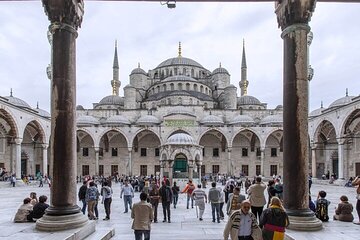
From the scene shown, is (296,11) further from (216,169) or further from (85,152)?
(85,152)

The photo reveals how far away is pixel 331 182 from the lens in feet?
88.6

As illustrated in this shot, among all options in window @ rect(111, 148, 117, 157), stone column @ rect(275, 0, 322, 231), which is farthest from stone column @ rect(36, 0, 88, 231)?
window @ rect(111, 148, 117, 157)

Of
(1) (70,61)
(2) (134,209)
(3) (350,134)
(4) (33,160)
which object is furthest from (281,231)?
(4) (33,160)

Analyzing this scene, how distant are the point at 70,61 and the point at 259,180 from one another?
4395 millimetres

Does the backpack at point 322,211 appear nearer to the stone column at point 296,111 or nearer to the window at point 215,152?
the stone column at point 296,111

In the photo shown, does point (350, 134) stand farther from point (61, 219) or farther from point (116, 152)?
point (61, 219)

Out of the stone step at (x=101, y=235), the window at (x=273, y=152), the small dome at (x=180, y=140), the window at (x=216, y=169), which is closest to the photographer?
the stone step at (x=101, y=235)

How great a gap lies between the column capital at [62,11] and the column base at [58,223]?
3.14 metres

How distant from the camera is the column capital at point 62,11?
18.7 ft

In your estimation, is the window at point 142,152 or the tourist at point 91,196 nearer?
the tourist at point 91,196

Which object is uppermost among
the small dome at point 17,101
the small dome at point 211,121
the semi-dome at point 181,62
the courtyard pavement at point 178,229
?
the semi-dome at point 181,62

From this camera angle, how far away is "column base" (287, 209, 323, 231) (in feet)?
17.8

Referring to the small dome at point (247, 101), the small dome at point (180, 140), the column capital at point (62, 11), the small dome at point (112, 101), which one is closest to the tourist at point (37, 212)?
the column capital at point (62, 11)

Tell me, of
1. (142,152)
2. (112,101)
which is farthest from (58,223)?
(112,101)
